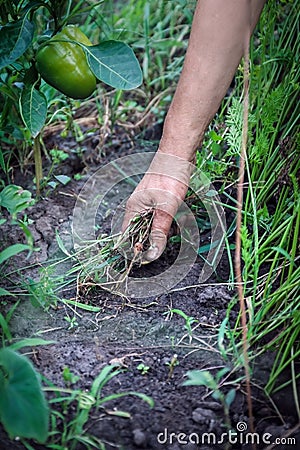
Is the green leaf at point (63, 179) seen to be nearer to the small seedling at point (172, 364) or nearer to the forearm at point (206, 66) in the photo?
the forearm at point (206, 66)

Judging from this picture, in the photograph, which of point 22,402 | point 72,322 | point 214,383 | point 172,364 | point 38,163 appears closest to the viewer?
point 22,402

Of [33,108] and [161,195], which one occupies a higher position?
[33,108]

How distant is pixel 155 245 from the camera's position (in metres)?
1.28

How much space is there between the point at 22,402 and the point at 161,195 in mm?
566

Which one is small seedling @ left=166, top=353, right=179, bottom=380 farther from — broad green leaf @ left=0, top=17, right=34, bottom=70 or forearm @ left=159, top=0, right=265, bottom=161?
broad green leaf @ left=0, top=17, right=34, bottom=70

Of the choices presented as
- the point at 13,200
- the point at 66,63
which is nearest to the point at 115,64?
the point at 66,63

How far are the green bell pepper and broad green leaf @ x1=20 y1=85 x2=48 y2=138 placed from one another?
42 mm

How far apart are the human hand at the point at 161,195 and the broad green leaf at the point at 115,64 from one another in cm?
17

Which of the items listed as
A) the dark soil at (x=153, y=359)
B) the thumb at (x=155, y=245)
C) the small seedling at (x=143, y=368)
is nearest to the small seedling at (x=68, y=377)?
the dark soil at (x=153, y=359)

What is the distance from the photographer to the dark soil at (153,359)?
38.7 inches

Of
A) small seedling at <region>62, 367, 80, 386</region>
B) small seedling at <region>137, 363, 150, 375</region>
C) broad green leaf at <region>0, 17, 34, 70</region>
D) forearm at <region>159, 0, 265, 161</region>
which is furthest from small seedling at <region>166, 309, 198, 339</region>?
broad green leaf at <region>0, 17, 34, 70</region>

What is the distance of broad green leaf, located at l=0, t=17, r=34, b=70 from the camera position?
122 cm

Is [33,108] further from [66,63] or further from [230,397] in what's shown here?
[230,397]

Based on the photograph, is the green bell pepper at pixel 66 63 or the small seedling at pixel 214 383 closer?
the small seedling at pixel 214 383
